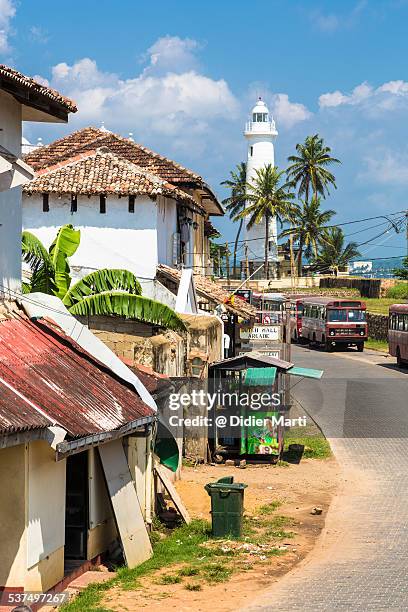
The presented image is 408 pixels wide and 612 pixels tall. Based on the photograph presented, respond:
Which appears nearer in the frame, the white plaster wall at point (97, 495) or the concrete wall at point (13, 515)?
the concrete wall at point (13, 515)

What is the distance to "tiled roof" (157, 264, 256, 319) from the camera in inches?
1234

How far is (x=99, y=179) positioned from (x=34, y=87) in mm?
15798

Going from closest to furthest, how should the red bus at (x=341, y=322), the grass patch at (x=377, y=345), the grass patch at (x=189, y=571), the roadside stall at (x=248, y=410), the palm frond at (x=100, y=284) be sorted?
1. the grass patch at (x=189, y=571)
2. the palm frond at (x=100, y=284)
3. the roadside stall at (x=248, y=410)
4. the red bus at (x=341, y=322)
5. the grass patch at (x=377, y=345)

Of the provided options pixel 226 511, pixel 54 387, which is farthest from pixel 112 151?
pixel 54 387

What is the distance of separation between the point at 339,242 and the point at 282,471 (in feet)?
286

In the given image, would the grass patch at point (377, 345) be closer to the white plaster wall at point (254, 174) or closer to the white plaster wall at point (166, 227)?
the white plaster wall at point (166, 227)

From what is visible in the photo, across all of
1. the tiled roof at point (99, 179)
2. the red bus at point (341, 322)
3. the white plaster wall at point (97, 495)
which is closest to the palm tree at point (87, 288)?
the white plaster wall at point (97, 495)

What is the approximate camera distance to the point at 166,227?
32656mm

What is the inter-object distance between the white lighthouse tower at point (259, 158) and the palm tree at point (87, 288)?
7031 centimetres

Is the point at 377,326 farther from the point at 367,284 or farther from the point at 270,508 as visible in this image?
the point at 270,508

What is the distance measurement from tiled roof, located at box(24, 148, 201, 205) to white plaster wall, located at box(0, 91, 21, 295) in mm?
14103

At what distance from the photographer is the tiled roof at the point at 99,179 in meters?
30.3

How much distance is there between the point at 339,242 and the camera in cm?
10781

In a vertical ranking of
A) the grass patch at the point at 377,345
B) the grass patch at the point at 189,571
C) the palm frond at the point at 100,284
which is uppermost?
the palm frond at the point at 100,284
